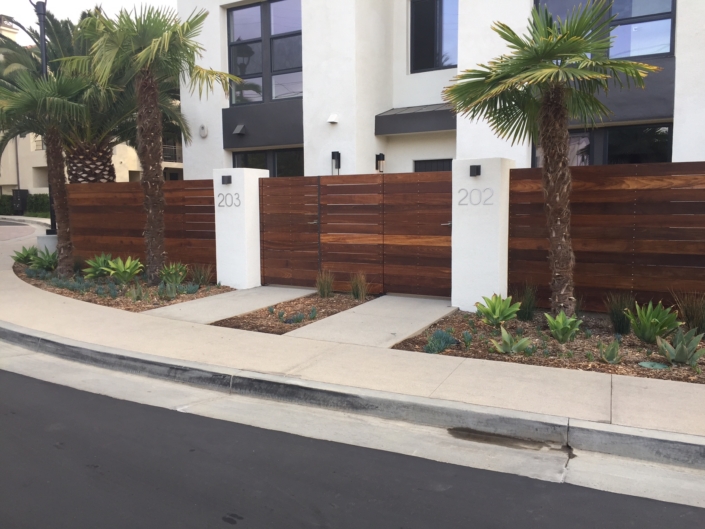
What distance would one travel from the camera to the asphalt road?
391 centimetres

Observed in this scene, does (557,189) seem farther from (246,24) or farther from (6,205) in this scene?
(6,205)

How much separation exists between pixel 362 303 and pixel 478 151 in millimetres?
5206

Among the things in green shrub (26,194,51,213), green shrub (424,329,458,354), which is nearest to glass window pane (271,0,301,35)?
green shrub (424,329,458,354)

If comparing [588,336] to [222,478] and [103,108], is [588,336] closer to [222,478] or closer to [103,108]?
[222,478]

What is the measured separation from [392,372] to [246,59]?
514 inches

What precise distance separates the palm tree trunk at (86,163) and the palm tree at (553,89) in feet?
39.4

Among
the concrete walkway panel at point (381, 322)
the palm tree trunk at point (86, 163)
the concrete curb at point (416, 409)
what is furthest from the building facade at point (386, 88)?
the concrete curb at point (416, 409)

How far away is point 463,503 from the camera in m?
4.14

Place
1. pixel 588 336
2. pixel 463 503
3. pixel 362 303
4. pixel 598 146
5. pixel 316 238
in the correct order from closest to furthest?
pixel 463 503, pixel 588 336, pixel 362 303, pixel 316 238, pixel 598 146

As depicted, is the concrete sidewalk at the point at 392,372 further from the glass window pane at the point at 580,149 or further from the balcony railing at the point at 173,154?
the balcony railing at the point at 173,154

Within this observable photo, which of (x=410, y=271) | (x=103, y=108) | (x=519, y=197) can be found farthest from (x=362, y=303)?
(x=103, y=108)

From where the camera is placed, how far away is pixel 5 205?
130ft

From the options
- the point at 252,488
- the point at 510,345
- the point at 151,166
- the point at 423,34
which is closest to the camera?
the point at 252,488

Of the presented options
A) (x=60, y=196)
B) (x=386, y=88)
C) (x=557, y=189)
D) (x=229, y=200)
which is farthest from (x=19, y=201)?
(x=557, y=189)
